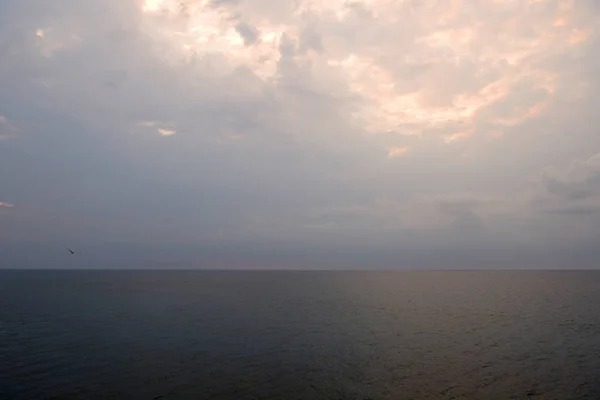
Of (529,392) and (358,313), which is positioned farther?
(358,313)

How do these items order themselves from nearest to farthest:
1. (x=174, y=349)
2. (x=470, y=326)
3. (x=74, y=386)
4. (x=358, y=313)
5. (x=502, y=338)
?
(x=74, y=386) → (x=174, y=349) → (x=502, y=338) → (x=470, y=326) → (x=358, y=313)

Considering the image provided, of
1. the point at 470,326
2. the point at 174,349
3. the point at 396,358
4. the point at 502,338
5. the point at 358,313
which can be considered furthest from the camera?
the point at 358,313

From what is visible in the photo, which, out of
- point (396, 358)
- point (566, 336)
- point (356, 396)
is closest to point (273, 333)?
point (396, 358)

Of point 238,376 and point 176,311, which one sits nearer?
point 238,376

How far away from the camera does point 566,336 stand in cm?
6044

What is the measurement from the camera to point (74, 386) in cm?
3597

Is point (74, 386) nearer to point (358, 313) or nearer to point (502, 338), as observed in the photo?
point (502, 338)

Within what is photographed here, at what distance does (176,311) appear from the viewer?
3593 inches

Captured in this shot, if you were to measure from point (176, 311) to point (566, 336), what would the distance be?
79398 mm

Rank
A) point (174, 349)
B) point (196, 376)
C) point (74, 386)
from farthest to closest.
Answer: point (174, 349), point (196, 376), point (74, 386)

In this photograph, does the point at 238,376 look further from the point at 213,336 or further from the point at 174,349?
the point at 213,336

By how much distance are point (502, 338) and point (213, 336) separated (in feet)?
151

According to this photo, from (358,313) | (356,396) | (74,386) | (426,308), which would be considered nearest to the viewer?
(356,396)

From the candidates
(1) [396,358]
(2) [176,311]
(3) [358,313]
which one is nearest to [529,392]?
(1) [396,358]
